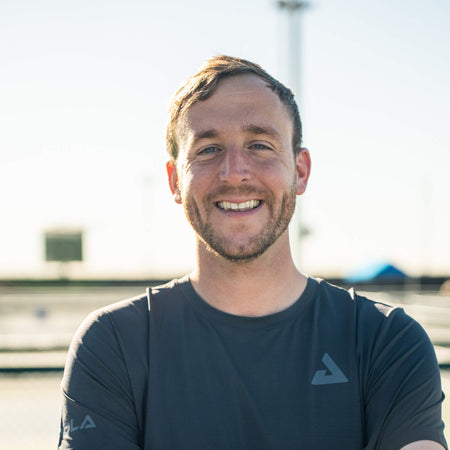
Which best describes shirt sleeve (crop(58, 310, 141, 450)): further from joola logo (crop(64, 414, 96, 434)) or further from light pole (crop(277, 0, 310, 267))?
light pole (crop(277, 0, 310, 267))

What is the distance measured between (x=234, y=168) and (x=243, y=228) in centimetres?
21

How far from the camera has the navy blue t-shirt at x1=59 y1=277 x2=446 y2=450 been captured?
193 cm

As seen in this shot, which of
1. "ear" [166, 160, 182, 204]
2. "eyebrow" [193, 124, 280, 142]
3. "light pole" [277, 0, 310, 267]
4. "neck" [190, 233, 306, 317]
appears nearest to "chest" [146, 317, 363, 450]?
"neck" [190, 233, 306, 317]

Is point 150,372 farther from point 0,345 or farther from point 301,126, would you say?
point 0,345

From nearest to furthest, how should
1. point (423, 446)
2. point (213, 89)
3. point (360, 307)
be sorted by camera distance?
1. point (423, 446)
2. point (360, 307)
3. point (213, 89)

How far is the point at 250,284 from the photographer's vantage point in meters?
2.21

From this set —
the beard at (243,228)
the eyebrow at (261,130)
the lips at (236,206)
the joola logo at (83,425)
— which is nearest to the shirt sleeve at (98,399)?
the joola logo at (83,425)

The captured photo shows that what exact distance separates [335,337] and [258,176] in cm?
62

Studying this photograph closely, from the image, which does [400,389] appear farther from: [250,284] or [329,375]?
[250,284]

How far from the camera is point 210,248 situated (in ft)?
7.23

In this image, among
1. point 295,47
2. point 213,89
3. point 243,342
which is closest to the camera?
point 243,342

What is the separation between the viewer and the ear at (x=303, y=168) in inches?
96.5

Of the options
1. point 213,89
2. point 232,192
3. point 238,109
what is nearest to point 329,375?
point 232,192

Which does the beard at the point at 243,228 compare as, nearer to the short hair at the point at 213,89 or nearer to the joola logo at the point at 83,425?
the short hair at the point at 213,89
